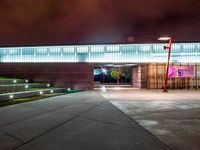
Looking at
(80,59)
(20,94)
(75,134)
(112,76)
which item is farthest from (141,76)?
(75,134)

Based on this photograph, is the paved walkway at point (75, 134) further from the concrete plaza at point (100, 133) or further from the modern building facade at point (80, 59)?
the modern building facade at point (80, 59)

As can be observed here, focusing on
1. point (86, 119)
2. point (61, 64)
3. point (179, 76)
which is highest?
point (61, 64)

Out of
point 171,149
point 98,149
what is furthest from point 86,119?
point 171,149

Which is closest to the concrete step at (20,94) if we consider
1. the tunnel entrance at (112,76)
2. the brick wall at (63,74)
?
the brick wall at (63,74)

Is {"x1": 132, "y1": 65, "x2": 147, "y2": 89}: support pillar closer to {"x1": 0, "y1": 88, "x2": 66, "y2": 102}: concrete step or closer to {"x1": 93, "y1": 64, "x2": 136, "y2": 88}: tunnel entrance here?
{"x1": 0, "y1": 88, "x2": 66, "y2": 102}: concrete step

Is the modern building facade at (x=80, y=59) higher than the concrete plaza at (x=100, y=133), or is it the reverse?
the modern building facade at (x=80, y=59)

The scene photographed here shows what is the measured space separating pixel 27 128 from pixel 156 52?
18499mm

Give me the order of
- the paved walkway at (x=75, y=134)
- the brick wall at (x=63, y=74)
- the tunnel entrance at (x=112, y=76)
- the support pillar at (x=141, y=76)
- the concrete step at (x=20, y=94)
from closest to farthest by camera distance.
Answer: the paved walkway at (x=75, y=134) < the concrete step at (x=20, y=94) < the brick wall at (x=63, y=74) < the support pillar at (x=141, y=76) < the tunnel entrance at (x=112, y=76)

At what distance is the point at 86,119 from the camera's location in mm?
6492

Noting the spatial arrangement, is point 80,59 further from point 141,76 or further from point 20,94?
point 20,94

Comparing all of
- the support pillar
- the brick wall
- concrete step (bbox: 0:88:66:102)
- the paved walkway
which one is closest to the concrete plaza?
the paved walkway

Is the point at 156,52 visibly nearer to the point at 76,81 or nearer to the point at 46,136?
A: the point at 76,81

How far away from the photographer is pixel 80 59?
20.9 m

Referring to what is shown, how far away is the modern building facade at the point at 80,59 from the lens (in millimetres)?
20703
